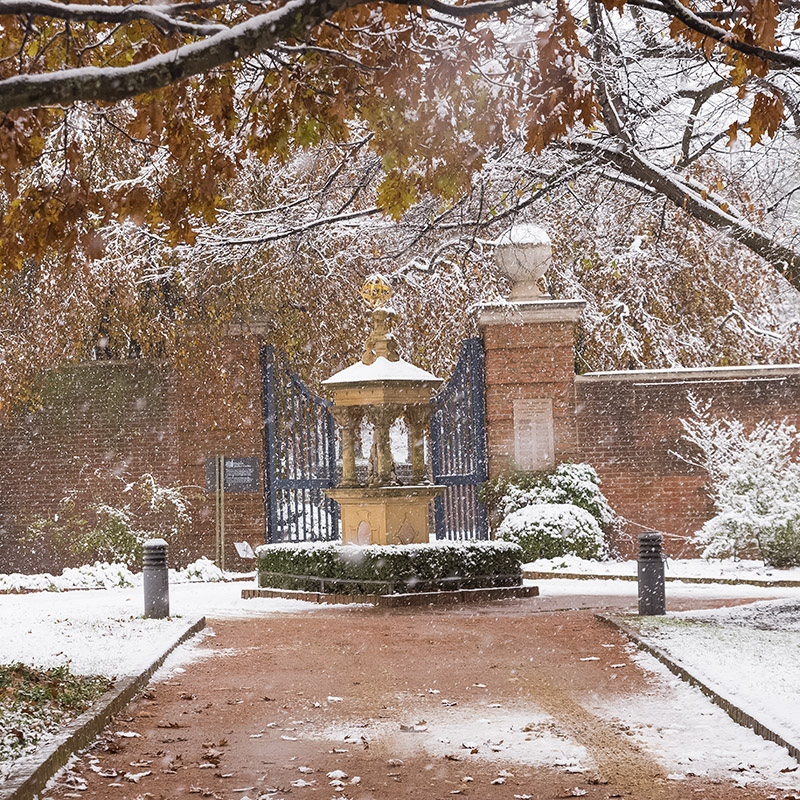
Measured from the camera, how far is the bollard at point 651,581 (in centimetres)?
1112

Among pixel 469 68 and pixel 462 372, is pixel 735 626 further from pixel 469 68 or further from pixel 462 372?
pixel 462 372

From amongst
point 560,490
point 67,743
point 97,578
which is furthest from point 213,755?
point 97,578

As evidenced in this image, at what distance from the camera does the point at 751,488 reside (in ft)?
51.2

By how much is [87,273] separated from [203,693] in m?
10.9

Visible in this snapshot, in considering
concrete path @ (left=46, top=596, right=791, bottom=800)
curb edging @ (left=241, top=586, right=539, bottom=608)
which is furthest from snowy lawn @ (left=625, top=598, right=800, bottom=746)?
curb edging @ (left=241, top=586, right=539, bottom=608)

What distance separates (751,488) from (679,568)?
1.46 metres

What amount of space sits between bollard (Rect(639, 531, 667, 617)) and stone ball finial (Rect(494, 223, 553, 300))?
22.0ft

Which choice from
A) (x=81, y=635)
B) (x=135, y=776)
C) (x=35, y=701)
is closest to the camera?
(x=135, y=776)

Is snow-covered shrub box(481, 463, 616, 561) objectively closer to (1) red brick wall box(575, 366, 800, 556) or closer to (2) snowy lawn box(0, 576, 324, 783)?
(1) red brick wall box(575, 366, 800, 556)

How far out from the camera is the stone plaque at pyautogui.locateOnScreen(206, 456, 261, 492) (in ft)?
57.3

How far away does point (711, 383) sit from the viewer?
1700 centimetres

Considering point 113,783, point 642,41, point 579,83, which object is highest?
point 642,41

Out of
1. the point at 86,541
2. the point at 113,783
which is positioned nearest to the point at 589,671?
the point at 113,783

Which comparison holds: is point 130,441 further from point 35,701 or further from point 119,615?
point 35,701
